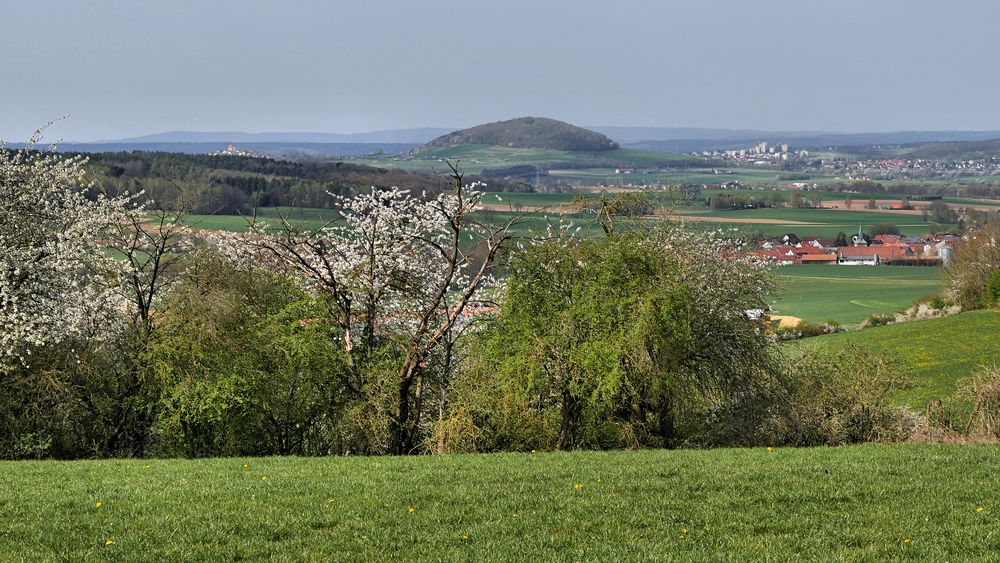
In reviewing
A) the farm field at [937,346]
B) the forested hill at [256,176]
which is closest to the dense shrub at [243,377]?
the farm field at [937,346]

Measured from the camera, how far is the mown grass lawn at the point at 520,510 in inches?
365

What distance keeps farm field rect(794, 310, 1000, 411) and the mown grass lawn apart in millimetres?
18829

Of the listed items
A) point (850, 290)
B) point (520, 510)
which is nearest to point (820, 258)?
point (850, 290)

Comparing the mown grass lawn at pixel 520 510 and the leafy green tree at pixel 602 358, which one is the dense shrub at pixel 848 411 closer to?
the leafy green tree at pixel 602 358

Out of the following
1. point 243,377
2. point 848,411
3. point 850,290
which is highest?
point 243,377

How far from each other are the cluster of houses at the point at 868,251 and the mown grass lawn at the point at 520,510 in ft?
297

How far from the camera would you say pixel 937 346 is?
4234cm

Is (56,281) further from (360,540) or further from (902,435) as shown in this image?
(902,435)

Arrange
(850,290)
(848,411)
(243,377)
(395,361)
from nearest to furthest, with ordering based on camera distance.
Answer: (243,377) < (848,411) < (395,361) < (850,290)

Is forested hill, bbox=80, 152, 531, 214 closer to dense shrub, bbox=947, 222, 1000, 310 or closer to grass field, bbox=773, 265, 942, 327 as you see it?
grass field, bbox=773, 265, 942, 327

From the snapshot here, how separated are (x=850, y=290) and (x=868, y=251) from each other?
27540 millimetres

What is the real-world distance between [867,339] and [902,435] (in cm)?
3064

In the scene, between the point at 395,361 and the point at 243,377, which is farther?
the point at 395,361

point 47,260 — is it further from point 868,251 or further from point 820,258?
point 868,251
